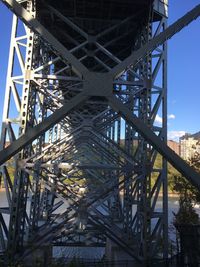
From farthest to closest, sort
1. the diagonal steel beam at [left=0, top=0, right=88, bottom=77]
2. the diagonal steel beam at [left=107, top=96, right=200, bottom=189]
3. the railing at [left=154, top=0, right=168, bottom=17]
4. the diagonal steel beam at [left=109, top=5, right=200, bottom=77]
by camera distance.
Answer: the railing at [left=154, top=0, right=168, bottom=17], the diagonal steel beam at [left=109, top=5, right=200, bottom=77], the diagonal steel beam at [left=0, top=0, right=88, bottom=77], the diagonal steel beam at [left=107, top=96, right=200, bottom=189]

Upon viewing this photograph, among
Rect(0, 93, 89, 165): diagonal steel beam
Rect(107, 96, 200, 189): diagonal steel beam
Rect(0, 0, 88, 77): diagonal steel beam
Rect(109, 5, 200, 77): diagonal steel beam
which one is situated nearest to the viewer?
Rect(0, 93, 89, 165): diagonal steel beam

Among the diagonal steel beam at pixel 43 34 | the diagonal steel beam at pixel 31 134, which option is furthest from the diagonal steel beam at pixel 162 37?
the diagonal steel beam at pixel 31 134

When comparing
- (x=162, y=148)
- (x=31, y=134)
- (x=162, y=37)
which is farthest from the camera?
(x=162, y=37)

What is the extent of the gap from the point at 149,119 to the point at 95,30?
5032mm

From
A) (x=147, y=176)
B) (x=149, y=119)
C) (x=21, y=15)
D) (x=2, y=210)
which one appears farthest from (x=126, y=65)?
(x=2, y=210)

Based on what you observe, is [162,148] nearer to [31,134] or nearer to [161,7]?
[31,134]

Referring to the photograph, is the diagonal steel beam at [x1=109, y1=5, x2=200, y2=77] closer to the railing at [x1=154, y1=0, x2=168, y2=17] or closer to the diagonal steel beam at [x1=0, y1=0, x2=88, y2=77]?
the diagonal steel beam at [x1=0, y1=0, x2=88, y2=77]

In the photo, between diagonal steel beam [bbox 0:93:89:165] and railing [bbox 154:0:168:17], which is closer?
diagonal steel beam [bbox 0:93:89:165]

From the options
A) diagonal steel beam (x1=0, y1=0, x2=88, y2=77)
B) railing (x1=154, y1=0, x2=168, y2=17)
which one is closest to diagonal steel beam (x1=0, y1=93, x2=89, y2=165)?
diagonal steel beam (x1=0, y1=0, x2=88, y2=77)

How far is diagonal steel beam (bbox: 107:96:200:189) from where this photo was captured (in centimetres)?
823

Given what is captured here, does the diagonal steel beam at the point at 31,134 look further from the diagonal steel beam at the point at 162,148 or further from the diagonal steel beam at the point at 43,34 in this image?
the diagonal steel beam at the point at 162,148

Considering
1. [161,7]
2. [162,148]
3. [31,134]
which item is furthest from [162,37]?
[161,7]

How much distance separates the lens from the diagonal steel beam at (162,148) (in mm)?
8234

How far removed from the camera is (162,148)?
27.6 feet
